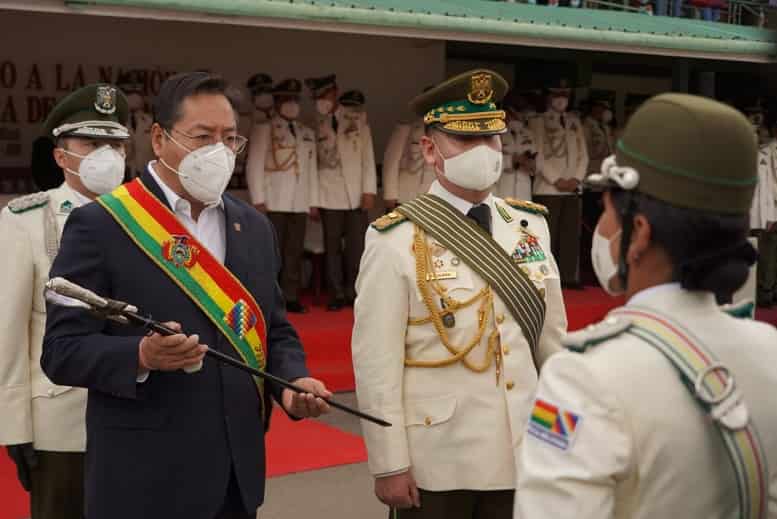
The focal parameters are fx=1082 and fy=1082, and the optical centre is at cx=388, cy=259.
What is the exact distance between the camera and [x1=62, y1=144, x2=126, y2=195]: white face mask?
4.02m

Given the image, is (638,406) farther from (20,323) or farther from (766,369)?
(20,323)

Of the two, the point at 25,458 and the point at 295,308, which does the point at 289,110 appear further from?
the point at 25,458

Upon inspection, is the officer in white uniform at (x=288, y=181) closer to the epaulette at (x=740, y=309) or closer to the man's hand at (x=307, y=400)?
the man's hand at (x=307, y=400)

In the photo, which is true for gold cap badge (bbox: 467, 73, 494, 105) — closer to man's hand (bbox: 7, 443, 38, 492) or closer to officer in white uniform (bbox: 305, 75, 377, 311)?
man's hand (bbox: 7, 443, 38, 492)

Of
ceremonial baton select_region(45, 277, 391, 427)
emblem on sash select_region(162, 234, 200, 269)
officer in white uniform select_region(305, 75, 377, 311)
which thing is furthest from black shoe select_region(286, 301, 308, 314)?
ceremonial baton select_region(45, 277, 391, 427)

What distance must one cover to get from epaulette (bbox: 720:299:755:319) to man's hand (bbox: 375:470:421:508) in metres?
1.32

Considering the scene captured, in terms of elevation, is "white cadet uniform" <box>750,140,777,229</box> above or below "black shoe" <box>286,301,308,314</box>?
above

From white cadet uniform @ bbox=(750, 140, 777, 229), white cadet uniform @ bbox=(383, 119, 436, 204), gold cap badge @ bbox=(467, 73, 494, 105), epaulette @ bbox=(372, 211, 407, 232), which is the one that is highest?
gold cap badge @ bbox=(467, 73, 494, 105)

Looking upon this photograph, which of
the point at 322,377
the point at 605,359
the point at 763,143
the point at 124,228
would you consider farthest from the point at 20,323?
the point at 763,143

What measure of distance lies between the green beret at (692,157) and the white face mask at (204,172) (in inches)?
55.7

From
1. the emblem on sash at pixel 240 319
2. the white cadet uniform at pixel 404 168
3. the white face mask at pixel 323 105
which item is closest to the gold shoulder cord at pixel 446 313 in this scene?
the emblem on sash at pixel 240 319

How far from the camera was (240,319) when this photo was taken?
290cm

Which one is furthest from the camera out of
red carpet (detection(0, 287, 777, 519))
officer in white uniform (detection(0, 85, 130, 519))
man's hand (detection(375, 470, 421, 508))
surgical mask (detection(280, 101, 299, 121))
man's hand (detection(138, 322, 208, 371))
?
surgical mask (detection(280, 101, 299, 121))

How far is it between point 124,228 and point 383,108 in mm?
8747
